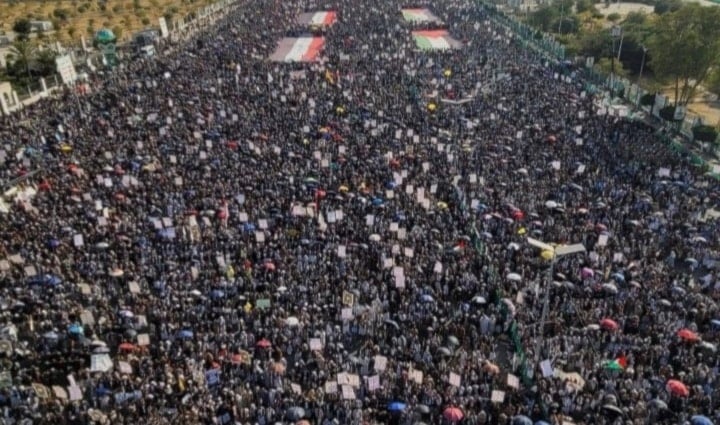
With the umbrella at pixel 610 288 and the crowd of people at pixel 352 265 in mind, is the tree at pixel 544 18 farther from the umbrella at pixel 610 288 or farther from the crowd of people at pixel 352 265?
the umbrella at pixel 610 288

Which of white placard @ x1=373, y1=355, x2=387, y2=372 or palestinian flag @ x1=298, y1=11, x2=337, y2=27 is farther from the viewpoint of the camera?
palestinian flag @ x1=298, y1=11, x2=337, y2=27

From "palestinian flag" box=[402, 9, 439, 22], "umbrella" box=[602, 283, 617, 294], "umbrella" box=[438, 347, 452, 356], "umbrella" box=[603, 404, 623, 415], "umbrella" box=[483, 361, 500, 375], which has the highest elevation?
"umbrella" box=[603, 404, 623, 415]

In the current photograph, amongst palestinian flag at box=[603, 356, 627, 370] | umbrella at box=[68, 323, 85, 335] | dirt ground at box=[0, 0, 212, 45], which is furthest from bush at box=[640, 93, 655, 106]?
dirt ground at box=[0, 0, 212, 45]

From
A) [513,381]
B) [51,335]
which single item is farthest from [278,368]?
[51,335]

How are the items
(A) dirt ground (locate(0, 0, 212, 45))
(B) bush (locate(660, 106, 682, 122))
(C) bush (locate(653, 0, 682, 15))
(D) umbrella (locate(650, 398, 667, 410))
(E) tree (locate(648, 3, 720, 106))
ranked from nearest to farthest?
(D) umbrella (locate(650, 398, 667, 410)) < (B) bush (locate(660, 106, 682, 122)) < (E) tree (locate(648, 3, 720, 106)) < (A) dirt ground (locate(0, 0, 212, 45)) < (C) bush (locate(653, 0, 682, 15))

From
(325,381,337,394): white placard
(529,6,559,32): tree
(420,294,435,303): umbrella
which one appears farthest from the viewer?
(529,6,559,32): tree

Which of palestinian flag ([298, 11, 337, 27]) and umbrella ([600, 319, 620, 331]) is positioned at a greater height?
umbrella ([600, 319, 620, 331])

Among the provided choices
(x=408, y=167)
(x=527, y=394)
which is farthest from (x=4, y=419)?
(x=408, y=167)

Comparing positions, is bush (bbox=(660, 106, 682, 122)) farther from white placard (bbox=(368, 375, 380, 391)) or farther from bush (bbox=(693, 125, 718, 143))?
white placard (bbox=(368, 375, 380, 391))
